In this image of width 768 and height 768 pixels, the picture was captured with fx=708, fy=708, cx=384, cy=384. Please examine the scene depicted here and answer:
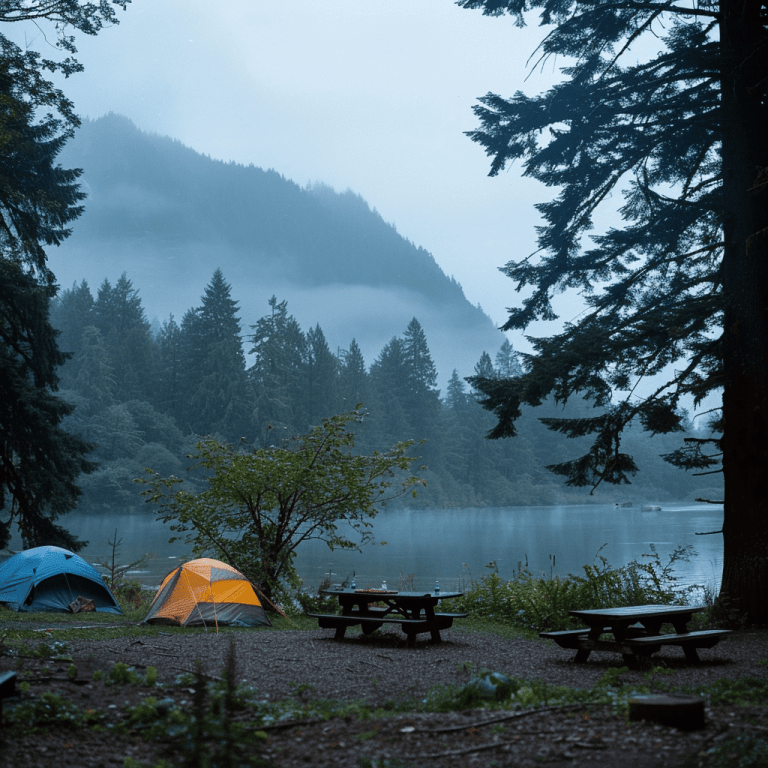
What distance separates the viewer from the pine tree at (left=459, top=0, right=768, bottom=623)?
9.10 meters

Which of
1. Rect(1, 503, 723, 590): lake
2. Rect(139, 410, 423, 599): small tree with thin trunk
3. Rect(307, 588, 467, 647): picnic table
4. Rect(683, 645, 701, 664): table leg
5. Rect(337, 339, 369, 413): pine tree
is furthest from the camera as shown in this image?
Rect(337, 339, 369, 413): pine tree

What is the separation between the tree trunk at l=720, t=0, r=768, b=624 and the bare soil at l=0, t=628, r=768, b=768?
1.36m

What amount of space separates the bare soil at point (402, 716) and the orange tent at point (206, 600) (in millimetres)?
2276

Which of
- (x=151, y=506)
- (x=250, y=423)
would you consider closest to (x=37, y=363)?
(x=151, y=506)

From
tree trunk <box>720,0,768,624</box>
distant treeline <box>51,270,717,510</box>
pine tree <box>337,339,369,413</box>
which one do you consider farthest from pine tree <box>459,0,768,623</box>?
pine tree <box>337,339,369,413</box>

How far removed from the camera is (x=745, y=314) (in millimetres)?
9148

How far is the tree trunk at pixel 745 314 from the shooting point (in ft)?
29.1

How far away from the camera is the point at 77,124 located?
569 inches

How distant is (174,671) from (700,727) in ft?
12.5

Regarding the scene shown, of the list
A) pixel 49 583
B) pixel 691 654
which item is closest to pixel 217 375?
pixel 49 583

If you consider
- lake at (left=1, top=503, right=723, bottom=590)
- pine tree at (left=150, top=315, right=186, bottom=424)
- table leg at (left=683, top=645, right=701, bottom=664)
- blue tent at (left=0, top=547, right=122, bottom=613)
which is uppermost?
→ pine tree at (left=150, top=315, right=186, bottom=424)

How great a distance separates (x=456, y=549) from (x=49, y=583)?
22.5 metres

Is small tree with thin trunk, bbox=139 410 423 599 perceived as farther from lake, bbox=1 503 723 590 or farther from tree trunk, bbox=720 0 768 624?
tree trunk, bbox=720 0 768 624

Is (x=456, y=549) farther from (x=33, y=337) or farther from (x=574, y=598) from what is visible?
(x=574, y=598)
